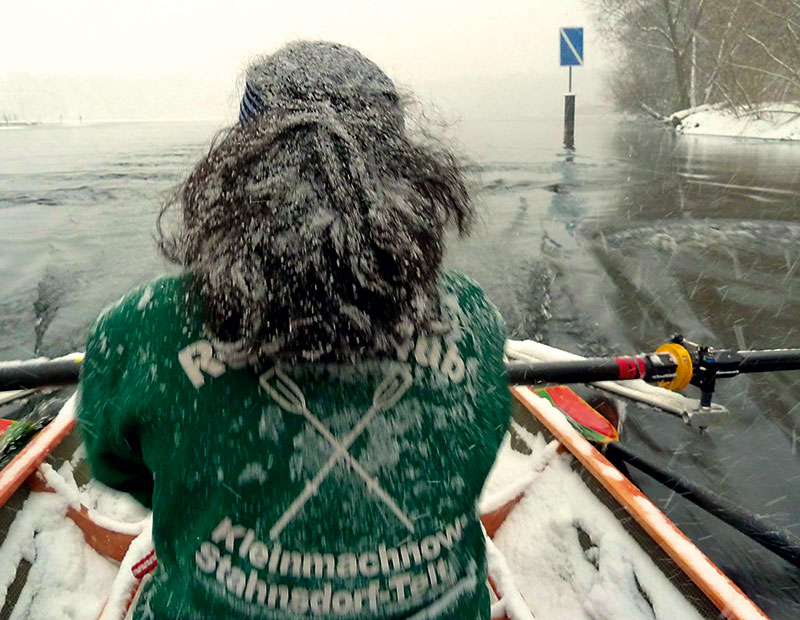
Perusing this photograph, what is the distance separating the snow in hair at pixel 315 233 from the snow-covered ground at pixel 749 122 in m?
26.3

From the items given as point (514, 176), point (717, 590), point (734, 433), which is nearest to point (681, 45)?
point (514, 176)

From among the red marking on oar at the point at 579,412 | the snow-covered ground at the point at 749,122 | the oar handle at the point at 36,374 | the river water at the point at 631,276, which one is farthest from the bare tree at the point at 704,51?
the oar handle at the point at 36,374

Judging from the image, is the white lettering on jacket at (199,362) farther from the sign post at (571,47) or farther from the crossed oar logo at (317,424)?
the sign post at (571,47)

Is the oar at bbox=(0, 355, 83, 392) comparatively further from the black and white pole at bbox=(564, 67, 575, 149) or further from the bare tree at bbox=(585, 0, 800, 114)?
the bare tree at bbox=(585, 0, 800, 114)

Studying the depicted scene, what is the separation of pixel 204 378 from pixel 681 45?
43795mm

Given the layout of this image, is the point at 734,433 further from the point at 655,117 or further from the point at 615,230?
the point at 655,117

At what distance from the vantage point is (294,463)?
893 mm

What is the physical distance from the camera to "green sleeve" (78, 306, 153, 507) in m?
0.97

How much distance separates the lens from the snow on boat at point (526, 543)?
7.00 feet

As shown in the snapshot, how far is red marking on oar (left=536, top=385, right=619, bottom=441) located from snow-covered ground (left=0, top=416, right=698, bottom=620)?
0.80 metres

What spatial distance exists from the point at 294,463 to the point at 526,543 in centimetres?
216

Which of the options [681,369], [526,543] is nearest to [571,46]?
[681,369]

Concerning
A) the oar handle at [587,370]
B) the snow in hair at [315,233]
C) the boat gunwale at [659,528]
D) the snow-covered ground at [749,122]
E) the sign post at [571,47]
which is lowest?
the snow-covered ground at [749,122]

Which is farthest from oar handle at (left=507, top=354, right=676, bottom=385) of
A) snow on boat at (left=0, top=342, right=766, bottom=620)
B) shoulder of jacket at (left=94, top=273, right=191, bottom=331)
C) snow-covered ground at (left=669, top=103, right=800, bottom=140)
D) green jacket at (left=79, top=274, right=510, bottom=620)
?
snow-covered ground at (left=669, top=103, right=800, bottom=140)
